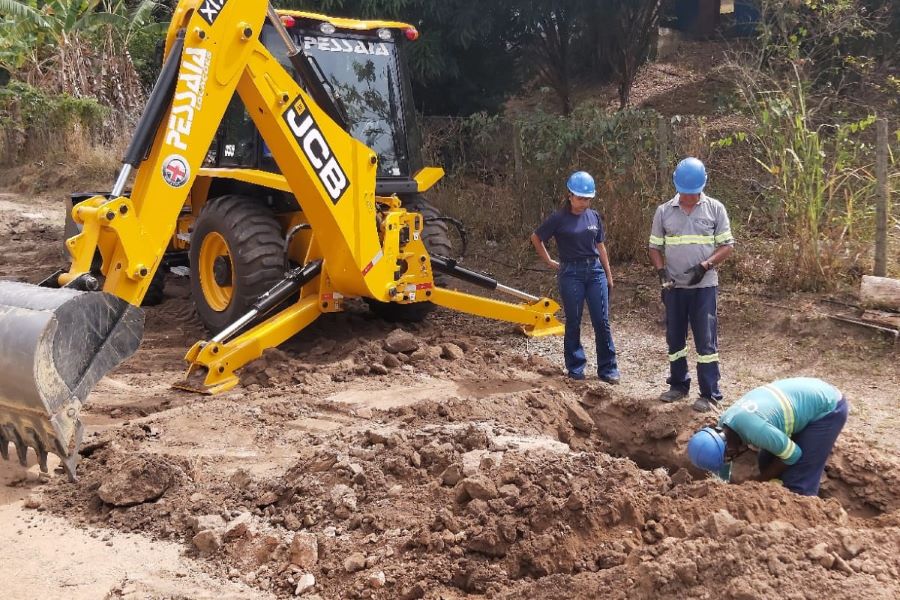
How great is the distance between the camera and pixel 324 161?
6328 mm

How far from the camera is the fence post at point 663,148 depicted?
929 cm

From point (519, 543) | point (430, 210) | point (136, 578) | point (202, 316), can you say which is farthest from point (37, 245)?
point (519, 543)

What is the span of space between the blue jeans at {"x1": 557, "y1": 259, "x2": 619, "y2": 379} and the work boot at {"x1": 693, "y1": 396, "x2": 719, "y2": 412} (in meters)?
0.86

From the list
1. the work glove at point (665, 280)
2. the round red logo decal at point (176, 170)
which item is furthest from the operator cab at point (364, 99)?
the work glove at point (665, 280)

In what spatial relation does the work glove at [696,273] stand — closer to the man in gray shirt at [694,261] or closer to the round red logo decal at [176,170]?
the man in gray shirt at [694,261]

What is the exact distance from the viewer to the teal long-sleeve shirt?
4379mm

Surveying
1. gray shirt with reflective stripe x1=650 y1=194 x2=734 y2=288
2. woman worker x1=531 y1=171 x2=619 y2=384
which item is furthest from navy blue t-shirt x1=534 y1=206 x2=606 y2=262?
gray shirt with reflective stripe x1=650 y1=194 x2=734 y2=288

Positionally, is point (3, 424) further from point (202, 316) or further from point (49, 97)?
point (49, 97)

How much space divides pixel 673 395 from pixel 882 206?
281 centimetres

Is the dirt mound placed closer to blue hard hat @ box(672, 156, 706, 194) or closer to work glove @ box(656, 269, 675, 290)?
work glove @ box(656, 269, 675, 290)

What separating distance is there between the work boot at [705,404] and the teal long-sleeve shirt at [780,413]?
1.31m

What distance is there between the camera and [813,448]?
4.61m

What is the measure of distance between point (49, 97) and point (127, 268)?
649 inches

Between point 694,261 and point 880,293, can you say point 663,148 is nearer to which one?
point 880,293
